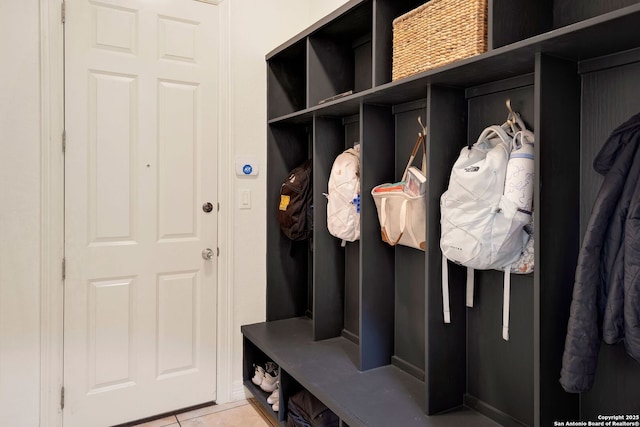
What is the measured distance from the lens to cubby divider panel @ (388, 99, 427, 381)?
6.41ft

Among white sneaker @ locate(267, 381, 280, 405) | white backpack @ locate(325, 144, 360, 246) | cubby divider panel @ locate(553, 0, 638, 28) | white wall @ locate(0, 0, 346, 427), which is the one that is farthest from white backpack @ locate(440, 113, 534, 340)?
white wall @ locate(0, 0, 346, 427)

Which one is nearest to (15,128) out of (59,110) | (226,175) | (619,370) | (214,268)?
(59,110)

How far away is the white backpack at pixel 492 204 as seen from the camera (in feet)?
4.38

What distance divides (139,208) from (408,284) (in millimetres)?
1487

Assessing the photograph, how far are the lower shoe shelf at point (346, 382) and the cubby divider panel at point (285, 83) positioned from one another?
1359 millimetres

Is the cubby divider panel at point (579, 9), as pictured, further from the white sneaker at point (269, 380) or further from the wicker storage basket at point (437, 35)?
the white sneaker at point (269, 380)

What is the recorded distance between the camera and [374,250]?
2.01m

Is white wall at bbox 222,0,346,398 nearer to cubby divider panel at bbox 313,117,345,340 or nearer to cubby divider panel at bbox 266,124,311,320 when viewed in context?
cubby divider panel at bbox 266,124,311,320

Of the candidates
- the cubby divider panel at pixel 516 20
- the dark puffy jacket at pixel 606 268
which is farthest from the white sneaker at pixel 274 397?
the cubby divider panel at pixel 516 20

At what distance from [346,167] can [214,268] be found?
40.8 inches

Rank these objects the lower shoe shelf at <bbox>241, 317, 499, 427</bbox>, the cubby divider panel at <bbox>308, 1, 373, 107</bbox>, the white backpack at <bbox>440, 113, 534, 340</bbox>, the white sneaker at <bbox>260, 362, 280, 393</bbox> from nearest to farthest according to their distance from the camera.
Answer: the white backpack at <bbox>440, 113, 534, 340</bbox>, the lower shoe shelf at <bbox>241, 317, 499, 427</bbox>, the cubby divider panel at <bbox>308, 1, 373, 107</bbox>, the white sneaker at <bbox>260, 362, 280, 393</bbox>

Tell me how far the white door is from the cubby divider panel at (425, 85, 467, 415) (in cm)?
140

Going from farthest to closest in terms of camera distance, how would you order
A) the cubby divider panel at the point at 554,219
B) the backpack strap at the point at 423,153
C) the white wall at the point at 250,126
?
the white wall at the point at 250,126 → the backpack strap at the point at 423,153 → the cubby divider panel at the point at 554,219

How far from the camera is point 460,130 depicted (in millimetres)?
1664
